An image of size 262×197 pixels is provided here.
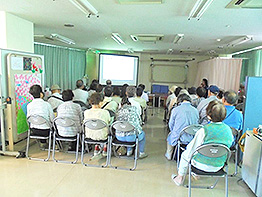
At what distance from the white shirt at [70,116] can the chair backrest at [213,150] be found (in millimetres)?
1896

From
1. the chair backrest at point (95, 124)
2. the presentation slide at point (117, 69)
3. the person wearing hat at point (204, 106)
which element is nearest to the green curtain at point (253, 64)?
the person wearing hat at point (204, 106)

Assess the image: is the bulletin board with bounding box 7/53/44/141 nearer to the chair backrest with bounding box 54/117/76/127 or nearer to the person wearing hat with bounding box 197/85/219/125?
the chair backrest with bounding box 54/117/76/127

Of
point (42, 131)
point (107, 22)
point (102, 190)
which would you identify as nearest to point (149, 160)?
point (102, 190)

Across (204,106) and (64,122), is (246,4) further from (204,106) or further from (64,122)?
(64,122)

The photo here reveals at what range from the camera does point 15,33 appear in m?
3.80

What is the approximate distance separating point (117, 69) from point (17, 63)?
202 inches

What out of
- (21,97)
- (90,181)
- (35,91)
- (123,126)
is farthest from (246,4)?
(21,97)

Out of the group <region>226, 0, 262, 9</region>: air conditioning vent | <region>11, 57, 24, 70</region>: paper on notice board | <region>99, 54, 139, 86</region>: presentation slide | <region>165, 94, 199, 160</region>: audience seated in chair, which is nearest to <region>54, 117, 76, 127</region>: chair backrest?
<region>11, 57, 24, 70</region>: paper on notice board

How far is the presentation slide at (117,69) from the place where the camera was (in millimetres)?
8117

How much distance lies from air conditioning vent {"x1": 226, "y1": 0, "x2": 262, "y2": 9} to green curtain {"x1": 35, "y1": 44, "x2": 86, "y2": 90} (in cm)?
651

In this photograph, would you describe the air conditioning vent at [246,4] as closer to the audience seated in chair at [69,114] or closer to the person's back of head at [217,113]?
the person's back of head at [217,113]

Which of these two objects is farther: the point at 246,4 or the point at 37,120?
the point at 37,120

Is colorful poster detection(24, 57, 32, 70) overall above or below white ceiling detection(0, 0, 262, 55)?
below

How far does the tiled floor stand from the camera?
2.43 metres
